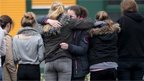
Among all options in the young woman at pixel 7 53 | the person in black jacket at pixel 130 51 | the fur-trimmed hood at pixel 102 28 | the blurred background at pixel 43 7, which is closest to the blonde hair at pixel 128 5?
the person in black jacket at pixel 130 51

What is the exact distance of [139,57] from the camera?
8562 millimetres

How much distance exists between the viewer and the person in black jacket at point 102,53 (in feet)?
27.1

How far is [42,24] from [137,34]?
1517 millimetres

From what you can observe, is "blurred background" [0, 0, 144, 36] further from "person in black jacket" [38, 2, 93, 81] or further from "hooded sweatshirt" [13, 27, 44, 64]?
"person in black jacket" [38, 2, 93, 81]

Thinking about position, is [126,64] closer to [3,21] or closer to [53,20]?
[53,20]

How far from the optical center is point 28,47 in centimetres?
834

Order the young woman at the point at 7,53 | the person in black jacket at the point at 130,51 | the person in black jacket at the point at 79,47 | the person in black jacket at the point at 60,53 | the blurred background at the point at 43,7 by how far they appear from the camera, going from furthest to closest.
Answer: the blurred background at the point at 43,7 → the person in black jacket at the point at 130,51 → the young woman at the point at 7,53 → the person in black jacket at the point at 79,47 → the person in black jacket at the point at 60,53

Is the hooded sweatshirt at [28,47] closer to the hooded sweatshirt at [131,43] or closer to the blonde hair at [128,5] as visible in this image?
the hooded sweatshirt at [131,43]

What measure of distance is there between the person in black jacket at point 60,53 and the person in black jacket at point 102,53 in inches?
12.2

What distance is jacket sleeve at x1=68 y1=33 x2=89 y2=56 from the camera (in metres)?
8.03

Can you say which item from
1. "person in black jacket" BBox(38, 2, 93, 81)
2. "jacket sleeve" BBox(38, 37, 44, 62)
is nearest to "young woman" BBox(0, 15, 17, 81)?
Answer: "jacket sleeve" BBox(38, 37, 44, 62)

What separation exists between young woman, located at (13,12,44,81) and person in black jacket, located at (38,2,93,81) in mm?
248

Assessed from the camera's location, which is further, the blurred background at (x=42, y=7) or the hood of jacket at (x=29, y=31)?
the blurred background at (x=42, y=7)

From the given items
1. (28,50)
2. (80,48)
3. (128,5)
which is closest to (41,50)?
(28,50)
